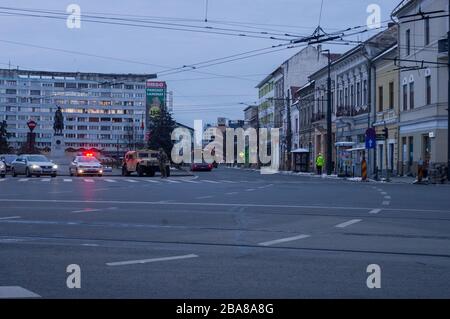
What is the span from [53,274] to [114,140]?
158097 mm

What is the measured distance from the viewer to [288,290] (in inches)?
289

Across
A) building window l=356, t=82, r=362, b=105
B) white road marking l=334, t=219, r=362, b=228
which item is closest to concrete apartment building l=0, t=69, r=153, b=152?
building window l=356, t=82, r=362, b=105

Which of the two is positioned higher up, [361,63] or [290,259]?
[361,63]

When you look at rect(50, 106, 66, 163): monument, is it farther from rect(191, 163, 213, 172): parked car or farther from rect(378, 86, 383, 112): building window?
rect(378, 86, 383, 112): building window

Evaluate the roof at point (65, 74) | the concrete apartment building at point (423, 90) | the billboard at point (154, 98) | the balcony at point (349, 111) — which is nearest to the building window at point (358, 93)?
the balcony at point (349, 111)

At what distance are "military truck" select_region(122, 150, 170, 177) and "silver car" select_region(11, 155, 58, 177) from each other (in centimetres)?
647

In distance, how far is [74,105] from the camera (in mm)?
155375

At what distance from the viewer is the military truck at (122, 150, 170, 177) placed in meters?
48.9

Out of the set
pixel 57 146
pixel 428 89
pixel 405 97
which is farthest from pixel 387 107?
pixel 57 146

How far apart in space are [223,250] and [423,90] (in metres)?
38.3

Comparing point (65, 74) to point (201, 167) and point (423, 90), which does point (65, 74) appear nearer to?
point (201, 167)

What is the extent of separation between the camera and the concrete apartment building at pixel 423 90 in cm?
4297
